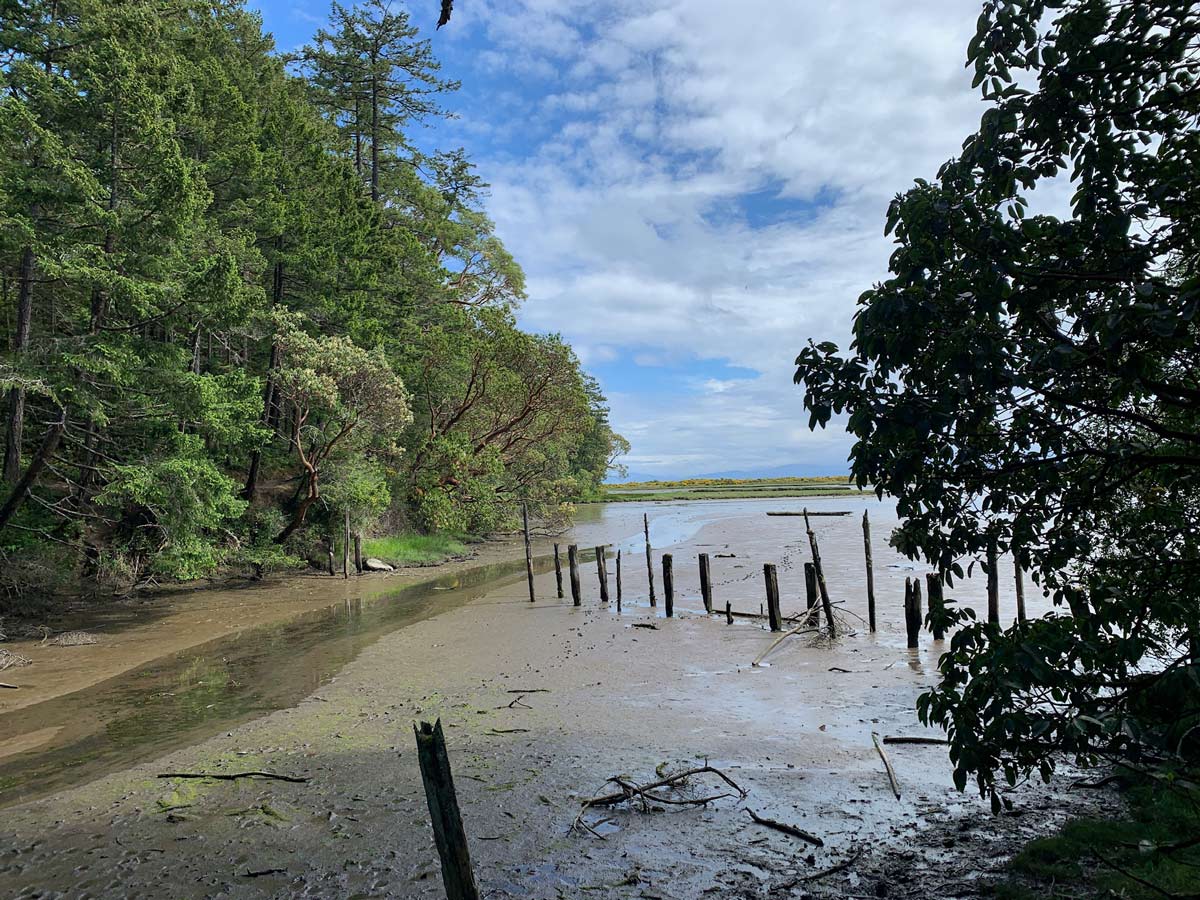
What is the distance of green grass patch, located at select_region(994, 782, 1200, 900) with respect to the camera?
141 inches

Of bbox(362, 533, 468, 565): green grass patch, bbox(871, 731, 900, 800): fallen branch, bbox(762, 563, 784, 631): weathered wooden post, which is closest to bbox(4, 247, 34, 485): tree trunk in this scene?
bbox(362, 533, 468, 565): green grass patch

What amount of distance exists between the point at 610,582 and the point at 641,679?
1121 centimetres

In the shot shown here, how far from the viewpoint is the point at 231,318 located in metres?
14.1

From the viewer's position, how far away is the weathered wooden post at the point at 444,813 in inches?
136

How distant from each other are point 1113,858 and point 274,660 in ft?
39.0

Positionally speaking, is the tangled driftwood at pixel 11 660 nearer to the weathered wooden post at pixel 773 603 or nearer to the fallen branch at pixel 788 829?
the fallen branch at pixel 788 829

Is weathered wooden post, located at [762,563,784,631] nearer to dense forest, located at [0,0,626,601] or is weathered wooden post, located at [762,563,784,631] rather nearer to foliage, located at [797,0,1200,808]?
foliage, located at [797,0,1200,808]

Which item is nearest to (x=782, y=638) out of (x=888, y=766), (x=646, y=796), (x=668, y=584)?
(x=668, y=584)

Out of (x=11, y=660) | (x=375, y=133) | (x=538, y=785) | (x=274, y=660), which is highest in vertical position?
(x=375, y=133)

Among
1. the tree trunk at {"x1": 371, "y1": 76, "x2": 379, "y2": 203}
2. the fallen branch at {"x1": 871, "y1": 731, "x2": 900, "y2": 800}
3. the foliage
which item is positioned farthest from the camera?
Answer: the tree trunk at {"x1": 371, "y1": 76, "x2": 379, "y2": 203}

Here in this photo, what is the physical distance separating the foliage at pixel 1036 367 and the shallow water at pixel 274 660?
8.10 meters

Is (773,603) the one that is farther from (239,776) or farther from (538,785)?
(239,776)

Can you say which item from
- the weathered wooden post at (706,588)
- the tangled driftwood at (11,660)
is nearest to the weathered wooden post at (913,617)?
the weathered wooden post at (706,588)

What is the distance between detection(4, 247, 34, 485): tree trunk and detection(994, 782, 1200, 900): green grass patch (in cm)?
1519
